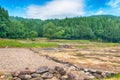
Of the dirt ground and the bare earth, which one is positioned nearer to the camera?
the bare earth

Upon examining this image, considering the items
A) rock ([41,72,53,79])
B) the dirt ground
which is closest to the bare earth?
the dirt ground

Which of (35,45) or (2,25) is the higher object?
(2,25)

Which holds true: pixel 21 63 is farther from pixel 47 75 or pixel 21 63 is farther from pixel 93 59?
pixel 93 59

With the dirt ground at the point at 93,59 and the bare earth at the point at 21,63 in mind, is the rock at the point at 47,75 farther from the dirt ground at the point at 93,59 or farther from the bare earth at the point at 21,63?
the dirt ground at the point at 93,59

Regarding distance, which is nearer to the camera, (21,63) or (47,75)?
(47,75)

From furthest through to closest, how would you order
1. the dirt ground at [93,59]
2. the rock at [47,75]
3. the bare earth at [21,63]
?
1. the dirt ground at [93,59]
2. the bare earth at [21,63]
3. the rock at [47,75]

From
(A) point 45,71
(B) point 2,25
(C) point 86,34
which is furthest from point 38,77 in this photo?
(C) point 86,34

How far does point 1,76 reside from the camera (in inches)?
1024

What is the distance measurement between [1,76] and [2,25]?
353 feet

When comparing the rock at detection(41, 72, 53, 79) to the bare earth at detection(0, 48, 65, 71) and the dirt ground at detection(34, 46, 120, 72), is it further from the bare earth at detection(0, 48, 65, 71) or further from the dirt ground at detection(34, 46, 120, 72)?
the dirt ground at detection(34, 46, 120, 72)

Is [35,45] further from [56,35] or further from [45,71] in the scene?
[45,71]

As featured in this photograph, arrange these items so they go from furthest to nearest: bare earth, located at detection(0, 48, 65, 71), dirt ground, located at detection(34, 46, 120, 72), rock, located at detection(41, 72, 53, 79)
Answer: dirt ground, located at detection(34, 46, 120, 72) → bare earth, located at detection(0, 48, 65, 71) → rock, located at detection(41, 72, 53, 79)

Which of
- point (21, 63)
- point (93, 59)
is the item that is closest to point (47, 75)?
point (21, 63)

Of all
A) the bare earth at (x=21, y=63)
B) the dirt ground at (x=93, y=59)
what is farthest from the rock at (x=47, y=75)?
the dirt ground at (x=93, y=59)
